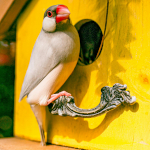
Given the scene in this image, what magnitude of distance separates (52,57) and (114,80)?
233 millimetres

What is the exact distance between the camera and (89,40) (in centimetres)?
96

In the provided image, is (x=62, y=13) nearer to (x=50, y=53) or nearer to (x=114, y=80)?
(x=50, y=53)

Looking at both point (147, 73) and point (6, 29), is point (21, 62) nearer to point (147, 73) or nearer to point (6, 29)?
point (6, 29)

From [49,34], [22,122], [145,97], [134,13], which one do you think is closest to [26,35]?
[49,34]

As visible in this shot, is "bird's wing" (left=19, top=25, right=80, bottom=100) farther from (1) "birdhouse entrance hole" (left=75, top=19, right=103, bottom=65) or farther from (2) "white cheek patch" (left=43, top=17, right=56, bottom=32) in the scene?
(1) "birdhouse entrance hole" (left=75, top=19, right=103, bottom=65)

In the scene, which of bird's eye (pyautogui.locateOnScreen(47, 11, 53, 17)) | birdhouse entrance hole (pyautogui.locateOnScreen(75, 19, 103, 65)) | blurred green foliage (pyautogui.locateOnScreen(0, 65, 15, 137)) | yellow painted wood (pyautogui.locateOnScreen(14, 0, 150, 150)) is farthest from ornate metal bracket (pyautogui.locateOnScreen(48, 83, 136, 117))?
blurred green foliage (pyautogui.locateOnScreen(0, 65, 15, 137))

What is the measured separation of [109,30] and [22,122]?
60 centimetres

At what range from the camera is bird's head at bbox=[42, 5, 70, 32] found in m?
0.81

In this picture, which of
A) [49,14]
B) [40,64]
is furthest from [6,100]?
[49,14]

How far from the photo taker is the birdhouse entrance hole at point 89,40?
0.93 meters

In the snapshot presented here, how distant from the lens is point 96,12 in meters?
0.89

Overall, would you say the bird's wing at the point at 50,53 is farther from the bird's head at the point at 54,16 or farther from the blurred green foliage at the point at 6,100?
the blurred green foliage at the point at 6,100

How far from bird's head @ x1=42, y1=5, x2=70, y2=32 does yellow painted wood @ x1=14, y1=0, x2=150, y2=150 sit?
0.14 meters

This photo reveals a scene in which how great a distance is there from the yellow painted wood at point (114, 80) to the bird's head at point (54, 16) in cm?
14
